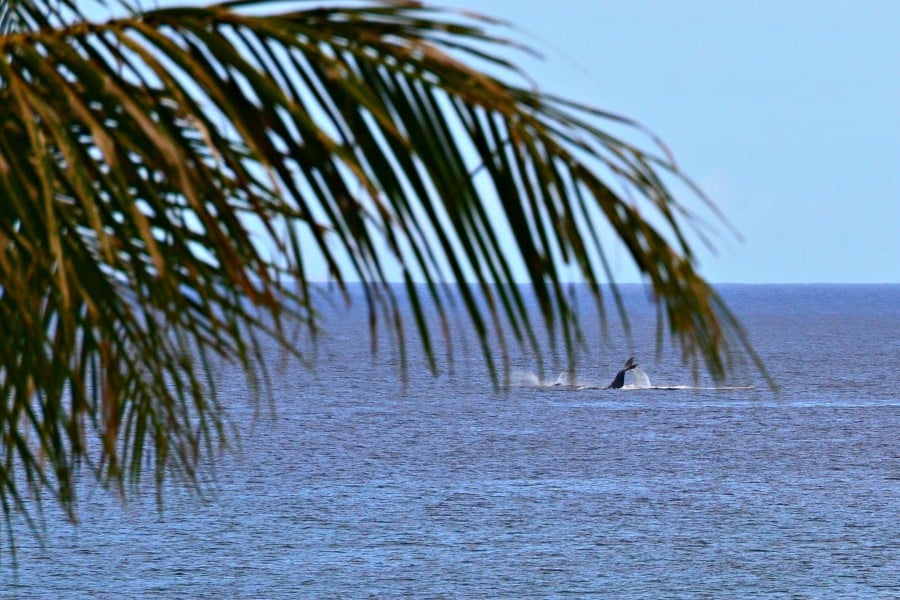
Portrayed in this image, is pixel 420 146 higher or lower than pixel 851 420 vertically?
higher

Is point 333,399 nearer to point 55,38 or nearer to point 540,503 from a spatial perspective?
point 540,503

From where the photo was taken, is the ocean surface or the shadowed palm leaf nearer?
the shadowed palm leaf

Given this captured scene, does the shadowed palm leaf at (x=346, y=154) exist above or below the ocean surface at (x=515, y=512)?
above

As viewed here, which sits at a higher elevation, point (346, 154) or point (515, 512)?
point (346, 154)

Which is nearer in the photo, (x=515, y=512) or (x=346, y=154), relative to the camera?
(x=346, y=154)

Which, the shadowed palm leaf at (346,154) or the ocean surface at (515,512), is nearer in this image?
the shadowed palm leaf at (346,154)

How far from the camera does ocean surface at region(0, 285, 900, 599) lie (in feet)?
78.1

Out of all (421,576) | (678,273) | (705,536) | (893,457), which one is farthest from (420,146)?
(893,457)

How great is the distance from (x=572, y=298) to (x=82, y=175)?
66 cm

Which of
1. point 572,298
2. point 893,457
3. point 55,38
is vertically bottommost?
point 893,457

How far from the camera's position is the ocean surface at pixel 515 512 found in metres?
23.8

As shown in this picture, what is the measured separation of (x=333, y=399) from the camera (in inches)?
2479

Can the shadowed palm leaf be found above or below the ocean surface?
above

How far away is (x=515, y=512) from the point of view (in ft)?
102
